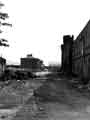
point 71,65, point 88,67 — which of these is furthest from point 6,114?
point 71,65

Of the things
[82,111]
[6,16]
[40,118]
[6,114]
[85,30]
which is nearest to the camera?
[40,118]

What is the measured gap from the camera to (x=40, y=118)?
7.49 meters

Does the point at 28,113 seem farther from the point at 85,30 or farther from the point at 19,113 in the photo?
the point at 85,30

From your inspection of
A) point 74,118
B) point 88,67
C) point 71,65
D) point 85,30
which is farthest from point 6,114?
point 71,65

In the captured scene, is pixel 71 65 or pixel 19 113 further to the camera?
pixel 71 65

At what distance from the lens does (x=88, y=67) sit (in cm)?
2683

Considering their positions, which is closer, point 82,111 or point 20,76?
point 82,111

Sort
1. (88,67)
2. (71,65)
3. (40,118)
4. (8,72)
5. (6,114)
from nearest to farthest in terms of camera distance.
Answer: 1. (40,118)
2. (6,114)
3. (88,67)
4. (8,72)
5. (71,65)

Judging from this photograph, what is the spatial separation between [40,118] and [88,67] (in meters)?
20.5

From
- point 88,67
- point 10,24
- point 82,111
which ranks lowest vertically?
point 82,111

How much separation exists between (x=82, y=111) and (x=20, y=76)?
25.8 m

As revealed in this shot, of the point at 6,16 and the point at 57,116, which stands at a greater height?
the point at 6,16

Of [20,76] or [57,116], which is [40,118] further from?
[20,76]

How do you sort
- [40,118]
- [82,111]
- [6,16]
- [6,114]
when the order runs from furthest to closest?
1. [6,16]
2. [82,111]
3. [6,114]
4. [40,118]
